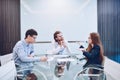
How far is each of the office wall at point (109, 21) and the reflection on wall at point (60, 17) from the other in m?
0.23

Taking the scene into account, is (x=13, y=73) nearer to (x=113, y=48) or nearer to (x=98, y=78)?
(x=98, y=78)

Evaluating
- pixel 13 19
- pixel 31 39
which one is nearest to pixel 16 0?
pixel 13 19

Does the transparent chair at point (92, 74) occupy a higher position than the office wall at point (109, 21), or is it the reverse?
the office wall at point (109, 21)

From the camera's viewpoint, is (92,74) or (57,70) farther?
(57,70)

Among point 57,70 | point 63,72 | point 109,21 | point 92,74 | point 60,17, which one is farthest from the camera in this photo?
point 109,21

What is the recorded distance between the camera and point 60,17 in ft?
20.8

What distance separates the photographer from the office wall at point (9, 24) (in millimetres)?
6348

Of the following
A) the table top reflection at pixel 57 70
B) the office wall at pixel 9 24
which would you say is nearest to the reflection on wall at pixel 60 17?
the office wall at pixel 9 24

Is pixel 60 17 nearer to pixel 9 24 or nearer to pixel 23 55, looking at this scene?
pixel 9 24

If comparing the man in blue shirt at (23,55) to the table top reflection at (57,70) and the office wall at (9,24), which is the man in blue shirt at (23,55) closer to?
the table top reflection at (57,70)

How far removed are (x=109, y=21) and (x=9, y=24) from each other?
3.00 meters

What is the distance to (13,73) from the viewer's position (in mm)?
2732

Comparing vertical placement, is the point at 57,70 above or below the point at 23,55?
below

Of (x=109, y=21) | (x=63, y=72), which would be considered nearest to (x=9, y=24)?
(x=109, y=21)
